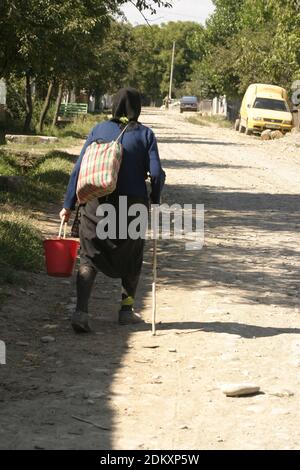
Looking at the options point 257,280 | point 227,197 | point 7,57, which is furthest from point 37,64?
point 257,280

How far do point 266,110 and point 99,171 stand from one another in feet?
139

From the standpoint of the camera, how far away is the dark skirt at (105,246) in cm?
805

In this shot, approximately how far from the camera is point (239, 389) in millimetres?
6320

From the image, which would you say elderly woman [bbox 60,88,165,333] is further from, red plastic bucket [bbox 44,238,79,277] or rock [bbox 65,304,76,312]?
rock [bbox 65,304,76,312]

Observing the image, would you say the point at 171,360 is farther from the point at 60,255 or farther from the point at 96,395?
the point at 60,255

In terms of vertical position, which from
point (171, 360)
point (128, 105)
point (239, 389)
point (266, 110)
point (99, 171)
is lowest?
point (266, 110)

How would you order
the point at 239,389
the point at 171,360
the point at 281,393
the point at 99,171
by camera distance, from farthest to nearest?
the point at 99,171
the point at 171,360
the point at 281,393
the point at 239,389

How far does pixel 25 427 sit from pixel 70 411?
39 centimetres

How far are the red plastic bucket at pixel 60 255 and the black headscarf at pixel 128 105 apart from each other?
1059 millimetres

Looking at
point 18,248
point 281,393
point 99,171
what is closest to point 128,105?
point 99,171

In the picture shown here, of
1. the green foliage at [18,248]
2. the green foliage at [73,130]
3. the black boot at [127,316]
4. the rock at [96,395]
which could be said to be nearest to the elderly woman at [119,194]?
the black boot at [127,316]

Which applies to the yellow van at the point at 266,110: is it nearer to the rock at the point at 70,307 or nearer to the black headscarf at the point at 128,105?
the rock at the point at 70,307

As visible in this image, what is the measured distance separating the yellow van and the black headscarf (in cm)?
4109

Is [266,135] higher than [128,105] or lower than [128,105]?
lower
